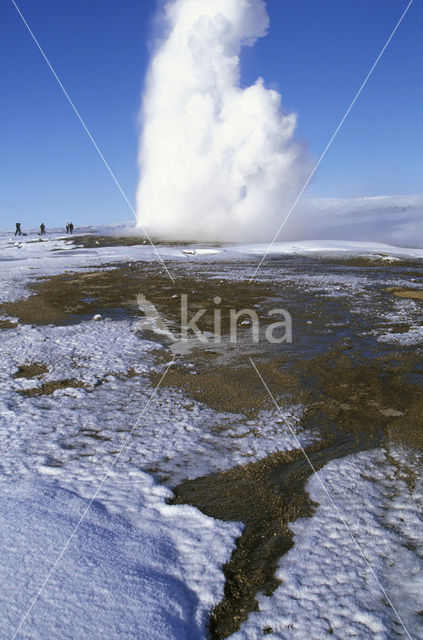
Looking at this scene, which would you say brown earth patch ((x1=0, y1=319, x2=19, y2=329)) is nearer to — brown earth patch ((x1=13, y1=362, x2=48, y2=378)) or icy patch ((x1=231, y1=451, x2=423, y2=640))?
brown earth patch ((x1=13, y1=362, x2=48, y2=378))

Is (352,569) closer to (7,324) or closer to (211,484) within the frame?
(211,484)

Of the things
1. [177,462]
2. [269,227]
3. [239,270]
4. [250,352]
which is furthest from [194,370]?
[269,227]

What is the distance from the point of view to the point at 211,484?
339cm

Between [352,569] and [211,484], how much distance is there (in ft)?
3.99

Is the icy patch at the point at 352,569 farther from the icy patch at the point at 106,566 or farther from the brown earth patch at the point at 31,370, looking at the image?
the brown earth patch at the point at 31,370

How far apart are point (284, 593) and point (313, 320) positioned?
6.74 meters

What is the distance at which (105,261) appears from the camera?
2061 cm

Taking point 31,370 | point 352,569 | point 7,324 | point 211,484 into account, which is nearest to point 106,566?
point 211,484

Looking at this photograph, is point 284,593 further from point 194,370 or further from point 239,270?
point 239,270

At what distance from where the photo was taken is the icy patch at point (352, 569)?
219cm

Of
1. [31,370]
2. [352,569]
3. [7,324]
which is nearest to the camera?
[352,569]

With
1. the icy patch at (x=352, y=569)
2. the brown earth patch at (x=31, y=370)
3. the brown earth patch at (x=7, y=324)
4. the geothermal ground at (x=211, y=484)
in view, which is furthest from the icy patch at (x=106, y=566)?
the brown earth patch at (x=7, y=324)

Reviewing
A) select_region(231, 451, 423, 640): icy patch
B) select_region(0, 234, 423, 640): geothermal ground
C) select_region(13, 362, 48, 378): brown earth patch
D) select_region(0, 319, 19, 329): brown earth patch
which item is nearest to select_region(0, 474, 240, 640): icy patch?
select_region(0, 234, 423, 640): geothermal ground

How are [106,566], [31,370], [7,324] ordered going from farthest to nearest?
[7,324]
[31,370]
[106,566]
